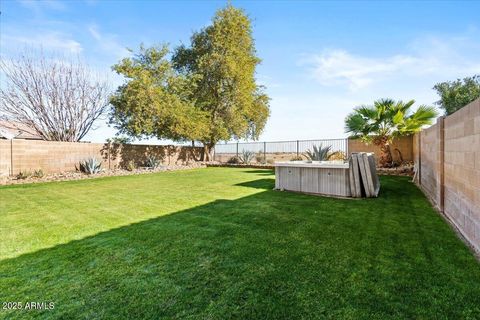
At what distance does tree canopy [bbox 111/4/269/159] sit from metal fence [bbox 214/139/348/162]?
816mm

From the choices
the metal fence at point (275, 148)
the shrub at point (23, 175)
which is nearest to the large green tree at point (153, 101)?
the metal fence at point (275, 148)

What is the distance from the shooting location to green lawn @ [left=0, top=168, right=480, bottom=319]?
170 centimetres

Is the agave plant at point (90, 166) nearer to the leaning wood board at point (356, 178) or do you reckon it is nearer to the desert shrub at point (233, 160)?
the desert shrub at point (233, 160)

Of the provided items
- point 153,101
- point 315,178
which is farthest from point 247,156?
point 315,178

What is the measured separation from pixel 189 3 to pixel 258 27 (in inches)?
361

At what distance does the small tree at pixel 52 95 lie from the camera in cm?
1322

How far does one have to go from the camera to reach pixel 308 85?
11.3 m

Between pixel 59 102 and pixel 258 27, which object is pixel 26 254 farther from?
pixel 258 27

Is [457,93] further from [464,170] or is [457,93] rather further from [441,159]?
[464,170]

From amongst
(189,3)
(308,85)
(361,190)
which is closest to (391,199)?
(361,190)

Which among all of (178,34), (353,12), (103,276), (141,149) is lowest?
(103,276)

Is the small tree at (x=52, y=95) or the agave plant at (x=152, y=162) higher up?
the small tree at (x=52, y=95)

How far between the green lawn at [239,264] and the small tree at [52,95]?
12458 mm

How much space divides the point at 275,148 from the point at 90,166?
947 centimetres
